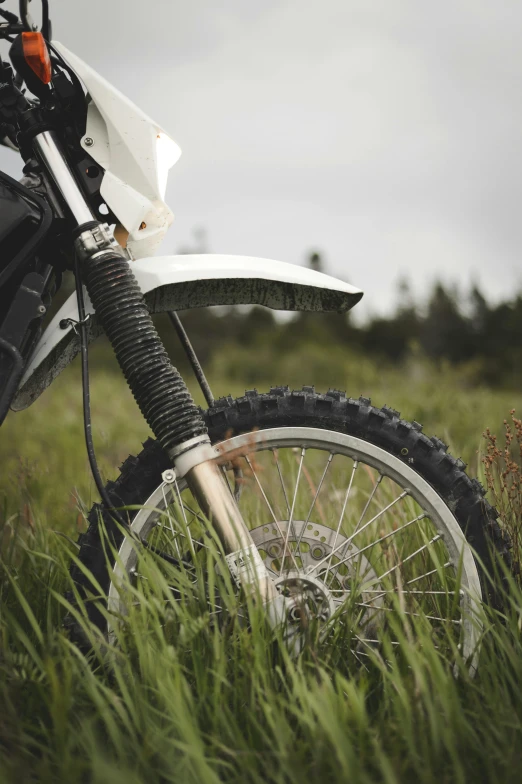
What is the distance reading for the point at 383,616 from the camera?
165 centimetres

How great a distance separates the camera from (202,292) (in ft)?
5.66

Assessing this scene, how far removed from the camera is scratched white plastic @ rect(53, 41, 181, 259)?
165cm

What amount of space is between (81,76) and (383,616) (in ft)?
4.97

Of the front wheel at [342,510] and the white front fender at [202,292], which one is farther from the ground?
the white front fender at [202,292]

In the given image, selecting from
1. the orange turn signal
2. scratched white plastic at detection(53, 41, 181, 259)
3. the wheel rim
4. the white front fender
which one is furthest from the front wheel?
the orange turn signal

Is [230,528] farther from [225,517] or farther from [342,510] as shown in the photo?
[342,510]

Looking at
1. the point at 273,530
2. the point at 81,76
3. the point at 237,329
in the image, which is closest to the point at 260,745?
the point at 273,530

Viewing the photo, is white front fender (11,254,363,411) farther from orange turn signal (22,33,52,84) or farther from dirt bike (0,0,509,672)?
orange turn signal (22,33,52,84)

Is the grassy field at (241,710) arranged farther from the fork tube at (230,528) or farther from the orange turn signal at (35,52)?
the orange turn signal at (35,52)

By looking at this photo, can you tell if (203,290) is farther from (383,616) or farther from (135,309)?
(383,616)

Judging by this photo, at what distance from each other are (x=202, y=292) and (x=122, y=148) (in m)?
0.40

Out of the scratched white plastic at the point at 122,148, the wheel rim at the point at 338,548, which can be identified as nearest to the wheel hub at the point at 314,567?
the wheel rim at the point at 338,548

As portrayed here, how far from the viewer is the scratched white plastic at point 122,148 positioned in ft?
5.41

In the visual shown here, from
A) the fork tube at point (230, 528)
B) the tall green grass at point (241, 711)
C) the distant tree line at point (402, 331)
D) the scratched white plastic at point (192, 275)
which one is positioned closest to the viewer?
the tall green grass at point (241, 711)
